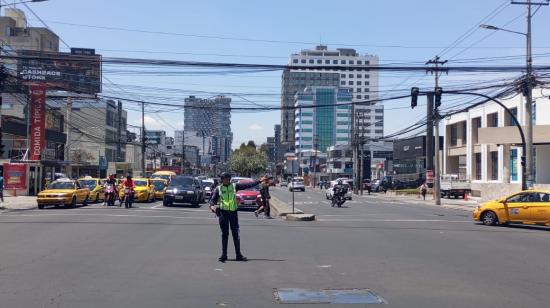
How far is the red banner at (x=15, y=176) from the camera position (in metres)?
42.6

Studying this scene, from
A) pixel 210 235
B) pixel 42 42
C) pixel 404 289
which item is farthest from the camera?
pixel 42 42

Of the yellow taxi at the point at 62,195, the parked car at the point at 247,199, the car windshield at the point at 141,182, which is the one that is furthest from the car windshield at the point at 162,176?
the parked car at the point at 247,199

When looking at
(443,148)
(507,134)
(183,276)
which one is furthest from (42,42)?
(183,276)

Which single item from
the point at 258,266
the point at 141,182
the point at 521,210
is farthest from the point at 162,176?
the point at 258,266

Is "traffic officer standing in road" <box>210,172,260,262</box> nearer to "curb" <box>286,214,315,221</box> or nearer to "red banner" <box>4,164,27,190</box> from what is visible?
"curb" <box>286,214,315,221</box>

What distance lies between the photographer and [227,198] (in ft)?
42.0

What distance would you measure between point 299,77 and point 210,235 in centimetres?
14682

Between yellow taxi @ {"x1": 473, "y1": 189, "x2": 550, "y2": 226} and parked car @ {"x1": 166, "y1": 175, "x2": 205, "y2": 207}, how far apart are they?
51.1 feet

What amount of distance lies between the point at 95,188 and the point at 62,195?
21.5ft

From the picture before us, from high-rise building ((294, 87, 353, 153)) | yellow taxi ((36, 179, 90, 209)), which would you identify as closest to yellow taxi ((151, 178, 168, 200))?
yellow taxi ((36, 179, 90, 209))

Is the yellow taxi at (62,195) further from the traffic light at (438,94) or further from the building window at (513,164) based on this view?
the building window at (513,164)

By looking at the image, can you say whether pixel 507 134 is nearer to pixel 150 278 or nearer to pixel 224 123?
pixel 150 278

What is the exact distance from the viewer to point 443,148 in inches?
3182

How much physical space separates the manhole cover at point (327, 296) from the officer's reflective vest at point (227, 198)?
3.36 m
